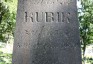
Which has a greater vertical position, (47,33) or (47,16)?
(47,16)

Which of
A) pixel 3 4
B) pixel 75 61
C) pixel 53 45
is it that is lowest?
pixel 75 61

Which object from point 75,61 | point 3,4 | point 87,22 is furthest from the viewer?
point 87,22

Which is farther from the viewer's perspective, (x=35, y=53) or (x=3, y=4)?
(x=3, y=4)

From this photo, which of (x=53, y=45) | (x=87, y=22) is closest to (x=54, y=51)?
(x=53, y=45)

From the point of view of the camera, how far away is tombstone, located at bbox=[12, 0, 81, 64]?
357 centimetres

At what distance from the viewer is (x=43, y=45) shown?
3.60 m

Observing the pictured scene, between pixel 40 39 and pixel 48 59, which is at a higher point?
pixel 40 39

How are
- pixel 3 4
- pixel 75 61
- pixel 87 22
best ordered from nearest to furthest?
1. pixel 75 61
2. pixel 3 4
3. pixel 87 22

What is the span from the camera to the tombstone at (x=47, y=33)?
357cm

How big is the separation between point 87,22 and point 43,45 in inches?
924

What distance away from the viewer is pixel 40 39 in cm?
363

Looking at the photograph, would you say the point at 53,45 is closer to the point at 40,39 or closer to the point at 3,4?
the point at 40,39

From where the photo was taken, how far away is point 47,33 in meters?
3.63

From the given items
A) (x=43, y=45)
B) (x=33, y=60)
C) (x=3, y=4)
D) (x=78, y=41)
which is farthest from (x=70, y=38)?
(x=3, y=4)
